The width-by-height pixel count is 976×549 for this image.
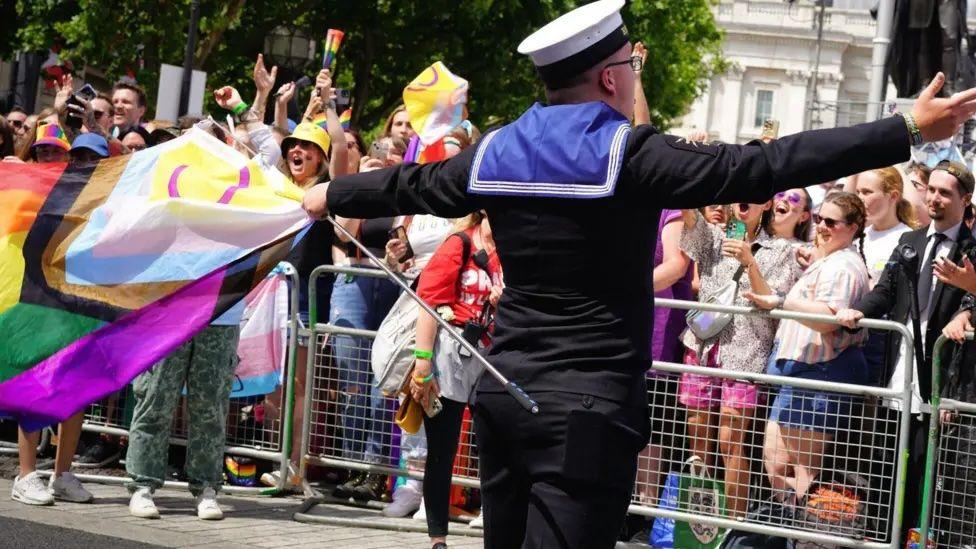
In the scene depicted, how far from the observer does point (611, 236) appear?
187 inches

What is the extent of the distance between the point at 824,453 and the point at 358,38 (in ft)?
77.0

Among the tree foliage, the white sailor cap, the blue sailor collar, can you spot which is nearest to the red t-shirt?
the blue sailor collar

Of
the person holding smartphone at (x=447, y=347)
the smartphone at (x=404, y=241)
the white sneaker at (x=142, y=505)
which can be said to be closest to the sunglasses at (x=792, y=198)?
the person holding smartphone at (x=447, y=347)

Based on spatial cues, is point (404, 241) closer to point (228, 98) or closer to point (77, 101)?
point (228, 98)

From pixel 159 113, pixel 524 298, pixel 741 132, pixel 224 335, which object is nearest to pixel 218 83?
pixel 159 113

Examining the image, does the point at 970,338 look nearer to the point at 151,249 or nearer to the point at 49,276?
the point at 151,249

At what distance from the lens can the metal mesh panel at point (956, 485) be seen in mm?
8242

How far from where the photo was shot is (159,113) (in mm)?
18750

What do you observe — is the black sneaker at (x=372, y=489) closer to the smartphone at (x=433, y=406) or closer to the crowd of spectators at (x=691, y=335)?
the crowd of spectators at (x=691, y=335)

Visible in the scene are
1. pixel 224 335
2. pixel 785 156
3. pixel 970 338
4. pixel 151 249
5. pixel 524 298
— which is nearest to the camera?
pixel 785 156

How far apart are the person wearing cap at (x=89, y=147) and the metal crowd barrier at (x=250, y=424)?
4.27 ft

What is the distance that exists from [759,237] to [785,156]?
507cm

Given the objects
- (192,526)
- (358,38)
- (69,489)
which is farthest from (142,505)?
(358,38)

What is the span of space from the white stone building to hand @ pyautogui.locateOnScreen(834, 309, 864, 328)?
3731 inches
